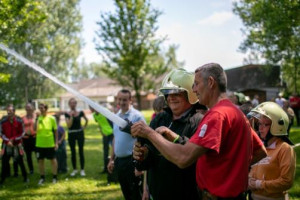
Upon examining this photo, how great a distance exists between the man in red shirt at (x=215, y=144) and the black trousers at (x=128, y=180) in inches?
99.0

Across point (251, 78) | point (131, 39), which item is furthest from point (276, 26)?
point (251, 78)

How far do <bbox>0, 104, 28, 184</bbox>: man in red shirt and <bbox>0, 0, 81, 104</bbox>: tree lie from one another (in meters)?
31.9

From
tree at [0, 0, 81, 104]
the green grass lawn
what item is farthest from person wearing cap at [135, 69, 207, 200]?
tree at [0, 0, 81, 104]

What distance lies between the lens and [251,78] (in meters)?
47.1

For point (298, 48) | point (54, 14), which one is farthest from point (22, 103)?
point (298, 48)

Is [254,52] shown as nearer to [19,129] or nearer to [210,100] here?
[19,129]

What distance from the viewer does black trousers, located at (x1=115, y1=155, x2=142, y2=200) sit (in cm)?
484

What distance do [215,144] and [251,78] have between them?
47.6 metres

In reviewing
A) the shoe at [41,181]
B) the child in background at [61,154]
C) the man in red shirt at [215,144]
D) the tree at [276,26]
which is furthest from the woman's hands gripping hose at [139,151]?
the tree at [276,26]

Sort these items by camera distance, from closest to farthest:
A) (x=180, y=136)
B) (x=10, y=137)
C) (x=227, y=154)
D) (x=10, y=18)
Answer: (x=227, y=154)
(x=180, y=136)
(x=10, y=137)
(x=10, y=18)

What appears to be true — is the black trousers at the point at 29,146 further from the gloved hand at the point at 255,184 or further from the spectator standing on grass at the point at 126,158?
the gloved hand at the point at 255,184

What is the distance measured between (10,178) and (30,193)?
214cm

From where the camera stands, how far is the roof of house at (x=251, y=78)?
145 feet

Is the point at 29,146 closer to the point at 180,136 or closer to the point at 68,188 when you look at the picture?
the point at 68,188
